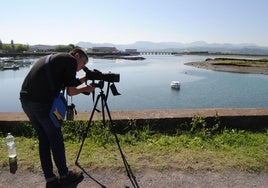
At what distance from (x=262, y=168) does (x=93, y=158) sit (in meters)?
2.02

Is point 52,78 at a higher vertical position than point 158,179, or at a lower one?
higher

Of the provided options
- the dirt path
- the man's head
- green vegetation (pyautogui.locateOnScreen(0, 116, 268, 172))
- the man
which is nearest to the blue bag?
the man

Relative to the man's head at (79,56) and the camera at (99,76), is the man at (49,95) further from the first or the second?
the camera at (99,76)

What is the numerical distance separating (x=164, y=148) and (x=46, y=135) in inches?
65.3

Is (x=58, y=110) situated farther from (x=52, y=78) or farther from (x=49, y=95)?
(x=52, y=78)

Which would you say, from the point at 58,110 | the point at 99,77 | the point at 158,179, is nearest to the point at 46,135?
the point at 58,110

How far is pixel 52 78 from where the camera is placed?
2.78m

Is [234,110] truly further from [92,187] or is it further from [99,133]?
[92,187]

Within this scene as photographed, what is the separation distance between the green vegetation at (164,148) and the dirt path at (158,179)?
0.41 ft

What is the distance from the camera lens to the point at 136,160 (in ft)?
11.8

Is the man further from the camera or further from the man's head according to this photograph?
the camera

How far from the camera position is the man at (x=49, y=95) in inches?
108

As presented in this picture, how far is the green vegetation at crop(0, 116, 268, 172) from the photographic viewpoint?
349 cm

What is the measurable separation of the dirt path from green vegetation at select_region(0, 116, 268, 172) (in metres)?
0.12
